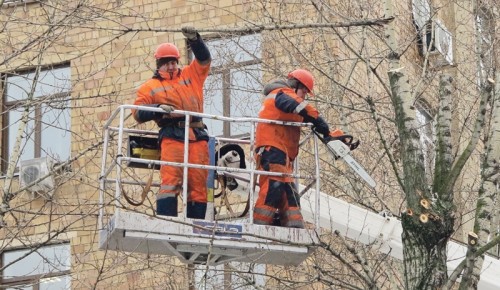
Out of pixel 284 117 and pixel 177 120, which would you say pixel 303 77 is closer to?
pixel 284 117

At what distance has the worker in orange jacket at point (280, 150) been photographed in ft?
40.7

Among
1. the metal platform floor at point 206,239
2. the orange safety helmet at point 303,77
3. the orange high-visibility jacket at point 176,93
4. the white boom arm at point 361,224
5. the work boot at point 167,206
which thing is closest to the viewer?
the metal platform floor at point 206,239

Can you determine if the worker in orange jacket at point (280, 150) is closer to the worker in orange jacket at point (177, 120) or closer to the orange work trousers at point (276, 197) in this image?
the orange work trousers at point (276, 197)

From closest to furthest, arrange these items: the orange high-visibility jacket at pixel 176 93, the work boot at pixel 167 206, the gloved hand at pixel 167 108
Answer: the gloved hand at pixel 167 108
the work boot at pixel 167 206
the orange high-visibility jacket at pixel 176 93

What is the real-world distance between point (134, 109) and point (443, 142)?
2661 millimetres

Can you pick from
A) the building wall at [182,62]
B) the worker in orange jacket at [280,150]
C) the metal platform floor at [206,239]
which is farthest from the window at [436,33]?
the metal platform floor at [206,239]

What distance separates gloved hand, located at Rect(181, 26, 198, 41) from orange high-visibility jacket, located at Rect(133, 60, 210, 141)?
61 centimetres

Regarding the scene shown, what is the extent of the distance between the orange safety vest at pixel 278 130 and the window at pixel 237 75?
4039 mm

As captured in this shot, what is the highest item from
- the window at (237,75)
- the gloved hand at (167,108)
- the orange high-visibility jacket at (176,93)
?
the window at (237,75)

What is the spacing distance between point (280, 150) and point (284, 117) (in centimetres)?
32

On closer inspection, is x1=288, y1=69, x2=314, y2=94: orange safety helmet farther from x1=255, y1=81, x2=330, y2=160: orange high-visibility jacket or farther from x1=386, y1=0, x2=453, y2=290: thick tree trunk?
x1=386, y1=0, x2=453, y2=290: thick tree trunk

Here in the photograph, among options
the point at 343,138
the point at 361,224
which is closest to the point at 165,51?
the point at 343,138

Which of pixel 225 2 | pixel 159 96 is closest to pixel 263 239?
pixel 159 96

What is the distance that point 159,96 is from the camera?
12.4 m
